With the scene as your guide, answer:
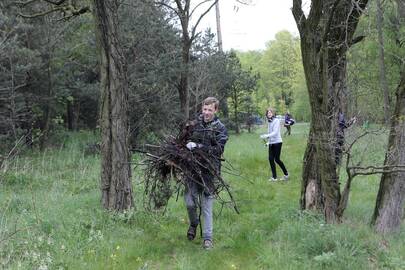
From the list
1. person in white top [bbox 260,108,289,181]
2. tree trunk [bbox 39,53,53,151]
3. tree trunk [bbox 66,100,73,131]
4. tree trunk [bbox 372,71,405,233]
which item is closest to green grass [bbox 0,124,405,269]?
tree trunk [bbox 372,71,405,233]

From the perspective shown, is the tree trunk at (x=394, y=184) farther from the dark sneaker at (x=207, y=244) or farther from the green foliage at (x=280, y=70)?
the green foliage at (x=280, y=70)

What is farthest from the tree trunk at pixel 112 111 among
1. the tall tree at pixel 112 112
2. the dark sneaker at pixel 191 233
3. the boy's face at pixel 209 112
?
the boy's face at pixel 209 112

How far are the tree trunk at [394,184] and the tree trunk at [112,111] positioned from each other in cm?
393

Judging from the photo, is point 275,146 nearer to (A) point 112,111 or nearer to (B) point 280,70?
(A) point 112,111

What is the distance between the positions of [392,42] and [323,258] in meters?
29.3

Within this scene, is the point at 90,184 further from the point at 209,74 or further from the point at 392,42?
the point at 392,42

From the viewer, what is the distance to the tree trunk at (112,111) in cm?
716

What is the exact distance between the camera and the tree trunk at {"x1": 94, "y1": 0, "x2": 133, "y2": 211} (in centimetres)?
716

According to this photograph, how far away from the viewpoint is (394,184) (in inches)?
273

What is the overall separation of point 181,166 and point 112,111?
193 cm

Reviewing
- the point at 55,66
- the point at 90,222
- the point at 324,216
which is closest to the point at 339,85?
the point at 324,216

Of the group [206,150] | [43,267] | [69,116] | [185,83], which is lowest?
[43,267]

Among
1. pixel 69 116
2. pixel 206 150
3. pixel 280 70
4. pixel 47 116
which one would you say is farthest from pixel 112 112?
pixel 280 70

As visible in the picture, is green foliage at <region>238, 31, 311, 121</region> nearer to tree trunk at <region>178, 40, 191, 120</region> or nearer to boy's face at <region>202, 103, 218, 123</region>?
tree trunk at <region>178, 40, 191, 120</region>
